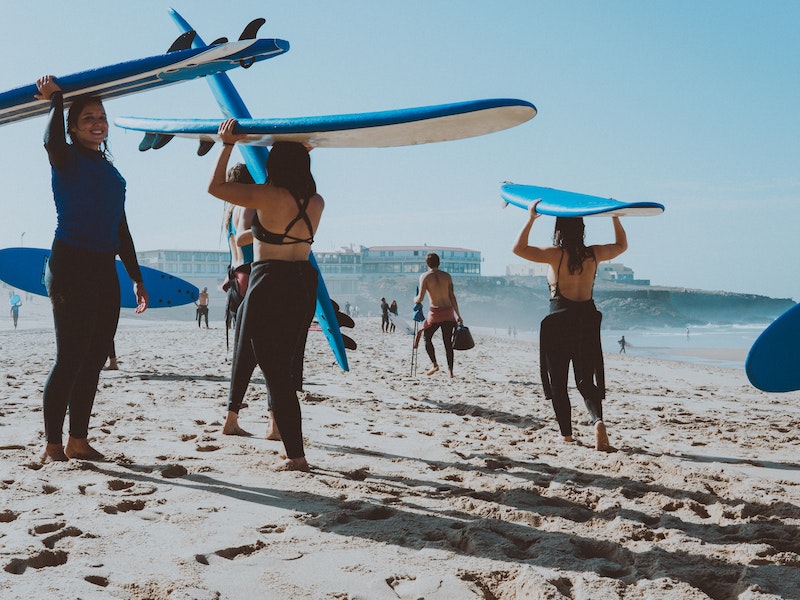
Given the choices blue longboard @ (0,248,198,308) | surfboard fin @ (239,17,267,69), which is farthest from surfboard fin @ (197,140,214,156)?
blue longboard @ (0,248,198,308)

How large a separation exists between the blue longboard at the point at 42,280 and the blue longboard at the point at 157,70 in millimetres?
4337

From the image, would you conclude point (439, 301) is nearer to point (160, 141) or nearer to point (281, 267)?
point (160, 141)

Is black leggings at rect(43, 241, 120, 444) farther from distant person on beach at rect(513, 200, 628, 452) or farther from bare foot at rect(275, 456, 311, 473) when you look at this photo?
distant person on beach at rect(513, 200, 628, 452)

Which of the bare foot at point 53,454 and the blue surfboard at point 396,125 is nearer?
the blue surfboard at point 396,125

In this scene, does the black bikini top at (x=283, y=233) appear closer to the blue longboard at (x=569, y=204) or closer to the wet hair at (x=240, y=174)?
the wet hair at (x=240, y=174)

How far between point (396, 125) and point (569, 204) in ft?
4.88

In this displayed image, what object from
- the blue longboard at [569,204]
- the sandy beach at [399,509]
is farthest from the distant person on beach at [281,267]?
the blue longboard at [569,204]

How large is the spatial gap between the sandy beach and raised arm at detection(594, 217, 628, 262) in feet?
3.93

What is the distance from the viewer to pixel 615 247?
429 cm

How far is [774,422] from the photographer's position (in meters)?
5.41

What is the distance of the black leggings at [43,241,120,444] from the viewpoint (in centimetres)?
307

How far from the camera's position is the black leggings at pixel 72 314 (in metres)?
3.07

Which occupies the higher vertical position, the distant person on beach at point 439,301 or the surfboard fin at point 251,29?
the surfboard fin at point 251,29

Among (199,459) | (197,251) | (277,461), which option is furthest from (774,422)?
(197,251)
